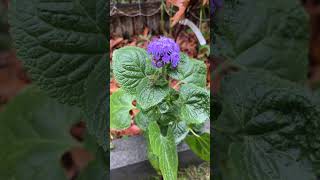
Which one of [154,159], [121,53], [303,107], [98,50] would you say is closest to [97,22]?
[98,50]

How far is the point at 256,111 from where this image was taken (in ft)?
1.98

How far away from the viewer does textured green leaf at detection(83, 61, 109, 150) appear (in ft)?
1.70

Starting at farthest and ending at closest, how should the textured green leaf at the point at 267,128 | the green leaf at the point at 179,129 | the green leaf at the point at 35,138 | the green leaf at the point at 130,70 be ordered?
the green leaf at the point at 179,129 → the green leaf at the point at 130,70 → the textured green leaf at the point at 267,128 → the green leaf at the point at 35,138

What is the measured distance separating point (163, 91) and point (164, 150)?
10 centimetres

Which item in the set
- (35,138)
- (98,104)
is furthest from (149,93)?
(35,138)

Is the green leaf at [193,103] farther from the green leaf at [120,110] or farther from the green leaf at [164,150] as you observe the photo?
the green leaf at [120,110]

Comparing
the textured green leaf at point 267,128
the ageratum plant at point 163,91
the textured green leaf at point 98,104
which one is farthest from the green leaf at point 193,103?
the textured green leaf at point 98,104

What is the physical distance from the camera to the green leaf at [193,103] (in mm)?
740

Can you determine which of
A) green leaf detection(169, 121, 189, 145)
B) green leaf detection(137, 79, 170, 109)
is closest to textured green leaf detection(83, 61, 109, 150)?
green leaf detection(137, 79, 170, 109)

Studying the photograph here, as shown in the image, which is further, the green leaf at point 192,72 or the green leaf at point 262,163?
the green leaf at point 192,72

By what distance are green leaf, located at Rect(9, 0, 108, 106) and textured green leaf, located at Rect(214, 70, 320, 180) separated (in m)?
0.19

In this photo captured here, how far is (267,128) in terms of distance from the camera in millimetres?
610

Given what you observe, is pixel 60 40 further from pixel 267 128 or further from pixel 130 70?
pixel 267 128

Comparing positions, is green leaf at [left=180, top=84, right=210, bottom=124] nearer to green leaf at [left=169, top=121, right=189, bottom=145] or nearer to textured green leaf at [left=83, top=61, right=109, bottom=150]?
green leaf at [left=169, top=121, right=189, bottom=145]
